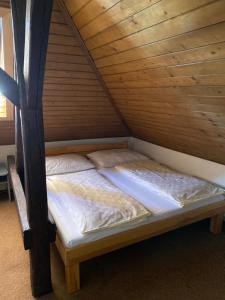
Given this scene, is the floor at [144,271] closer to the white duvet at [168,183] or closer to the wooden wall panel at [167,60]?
the white duvet at [168,183]

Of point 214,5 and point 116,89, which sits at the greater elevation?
point 214,5

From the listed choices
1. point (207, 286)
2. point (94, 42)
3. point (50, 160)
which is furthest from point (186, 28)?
point (50, 160)

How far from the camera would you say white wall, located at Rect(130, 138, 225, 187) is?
2588 mm

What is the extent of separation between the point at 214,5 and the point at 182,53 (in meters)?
0.45

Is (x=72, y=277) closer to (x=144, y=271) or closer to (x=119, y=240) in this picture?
(x=119, y=240)

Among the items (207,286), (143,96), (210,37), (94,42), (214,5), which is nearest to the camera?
(214,5)

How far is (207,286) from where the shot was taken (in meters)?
1.76

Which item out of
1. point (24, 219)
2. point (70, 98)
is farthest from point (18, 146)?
point (24, 219)

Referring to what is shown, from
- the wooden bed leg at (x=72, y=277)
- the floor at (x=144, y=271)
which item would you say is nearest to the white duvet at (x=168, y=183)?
the floor at (x=144, y=271)

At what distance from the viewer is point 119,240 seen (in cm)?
178

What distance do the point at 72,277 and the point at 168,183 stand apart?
4.32 ft

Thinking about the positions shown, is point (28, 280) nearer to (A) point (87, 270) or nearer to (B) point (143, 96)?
(A) point (87, 270)

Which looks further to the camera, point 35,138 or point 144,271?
point 144,271

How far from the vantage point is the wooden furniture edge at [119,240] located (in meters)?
1.63
